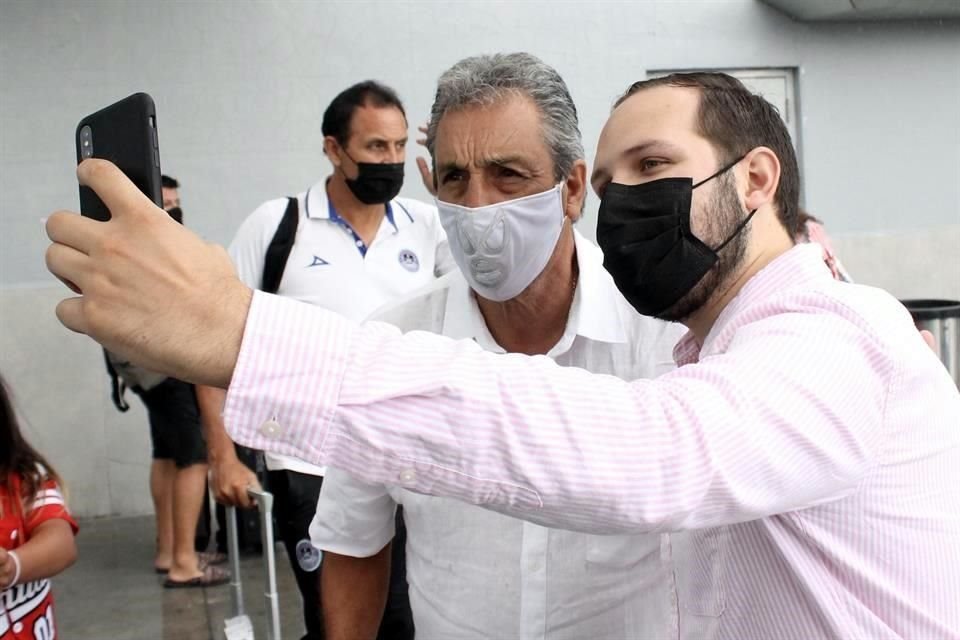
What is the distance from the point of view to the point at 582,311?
76.8 inches

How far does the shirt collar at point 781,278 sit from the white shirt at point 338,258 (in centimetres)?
236

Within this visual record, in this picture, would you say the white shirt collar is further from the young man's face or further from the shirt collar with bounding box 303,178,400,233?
the young man's face

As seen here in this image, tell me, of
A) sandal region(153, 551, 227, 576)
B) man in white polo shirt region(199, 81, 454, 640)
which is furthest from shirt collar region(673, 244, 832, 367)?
sandal region(153, 551, 227, 576)

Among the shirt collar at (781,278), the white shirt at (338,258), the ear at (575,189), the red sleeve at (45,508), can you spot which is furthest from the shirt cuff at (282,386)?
the white shirt at (338,258)

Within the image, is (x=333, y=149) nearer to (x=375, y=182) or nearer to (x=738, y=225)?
(x=375, y=182)

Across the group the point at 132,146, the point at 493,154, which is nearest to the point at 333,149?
the point at 493,154

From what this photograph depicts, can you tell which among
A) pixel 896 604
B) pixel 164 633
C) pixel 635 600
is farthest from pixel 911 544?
pixel 164 633

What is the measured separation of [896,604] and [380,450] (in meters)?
0.57

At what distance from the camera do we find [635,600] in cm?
175

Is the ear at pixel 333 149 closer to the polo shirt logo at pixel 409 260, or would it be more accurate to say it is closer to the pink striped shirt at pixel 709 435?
the polo shirt logo at pixel 409 260

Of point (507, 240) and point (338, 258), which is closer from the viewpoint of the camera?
point (507, 240)

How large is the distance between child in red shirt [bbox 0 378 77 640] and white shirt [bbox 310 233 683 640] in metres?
1.03

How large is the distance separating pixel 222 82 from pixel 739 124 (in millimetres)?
5303

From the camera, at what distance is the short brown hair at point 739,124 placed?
4.55ft
